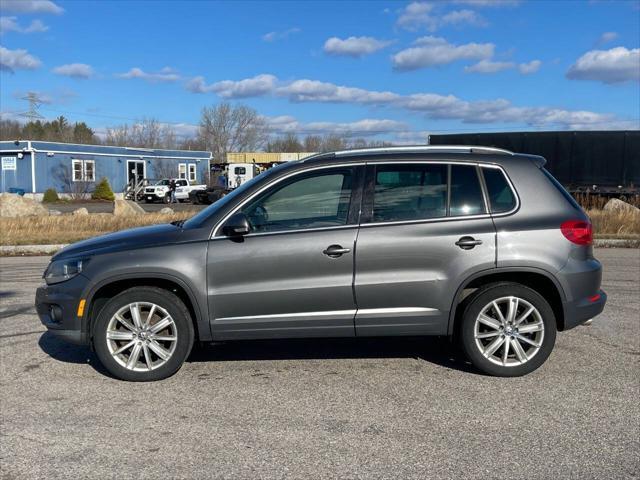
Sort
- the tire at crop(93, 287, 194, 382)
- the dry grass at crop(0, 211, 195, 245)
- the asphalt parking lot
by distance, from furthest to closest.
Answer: the dry grass at crop(0, 211, 195, 245) → the tire at crop(93, 287, 194, 382) → the asphalt parking lot

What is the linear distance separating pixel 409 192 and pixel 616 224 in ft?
41.4

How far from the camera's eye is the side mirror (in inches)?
189

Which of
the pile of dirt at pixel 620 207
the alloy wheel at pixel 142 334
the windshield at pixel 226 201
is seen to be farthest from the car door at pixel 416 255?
the pile of dirt at pixel 620 207

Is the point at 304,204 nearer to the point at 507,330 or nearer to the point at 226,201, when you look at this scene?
the point at 226,201

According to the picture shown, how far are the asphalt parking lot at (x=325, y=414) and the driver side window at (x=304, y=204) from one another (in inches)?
51.0

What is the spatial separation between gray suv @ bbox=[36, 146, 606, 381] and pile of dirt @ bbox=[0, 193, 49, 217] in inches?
719

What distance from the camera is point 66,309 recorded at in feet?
16.2

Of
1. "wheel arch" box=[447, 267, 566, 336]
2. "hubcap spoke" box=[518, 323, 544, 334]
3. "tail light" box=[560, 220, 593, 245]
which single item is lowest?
"hubcap spoke" box=[518, 323, 544, 334]

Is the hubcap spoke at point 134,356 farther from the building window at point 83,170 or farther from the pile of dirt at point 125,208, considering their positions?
the building window at point 83,170

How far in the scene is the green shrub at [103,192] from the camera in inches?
1715

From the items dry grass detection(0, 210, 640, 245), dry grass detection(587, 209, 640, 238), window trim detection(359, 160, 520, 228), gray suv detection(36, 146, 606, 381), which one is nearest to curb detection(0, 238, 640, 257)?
dry grass detection(0, 210, 640, 245)

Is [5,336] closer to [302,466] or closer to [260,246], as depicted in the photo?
[260,246]

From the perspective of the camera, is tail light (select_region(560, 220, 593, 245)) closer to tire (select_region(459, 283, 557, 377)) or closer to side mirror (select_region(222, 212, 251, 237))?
tire (select_region(459, 283, 557, 377))

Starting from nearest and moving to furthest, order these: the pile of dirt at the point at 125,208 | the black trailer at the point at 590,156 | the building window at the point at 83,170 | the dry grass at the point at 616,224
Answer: the dry grass at the point at 616,224 → the pile of dirt at the point at 125,208 → the black trailer at the point at 590,156 → the building window at the point at 83,170
